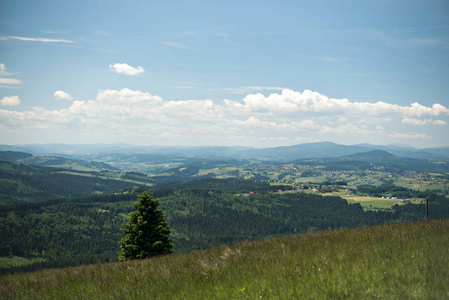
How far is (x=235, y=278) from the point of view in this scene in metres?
7.08

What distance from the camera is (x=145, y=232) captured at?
2703cm

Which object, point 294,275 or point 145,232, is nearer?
point 294,275

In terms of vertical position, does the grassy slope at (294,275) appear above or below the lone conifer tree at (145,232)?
above

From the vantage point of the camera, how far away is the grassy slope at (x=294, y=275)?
19.1ft

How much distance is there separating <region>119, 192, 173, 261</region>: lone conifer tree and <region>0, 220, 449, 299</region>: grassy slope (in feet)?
55.1

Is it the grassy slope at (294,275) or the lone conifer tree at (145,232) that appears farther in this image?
the lone conifer tree at (145,232)

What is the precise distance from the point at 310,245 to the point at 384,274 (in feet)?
11.2

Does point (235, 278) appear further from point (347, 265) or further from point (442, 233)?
point (442, 233)

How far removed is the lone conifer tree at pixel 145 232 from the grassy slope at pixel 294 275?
16.8 m

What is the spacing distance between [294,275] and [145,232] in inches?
900

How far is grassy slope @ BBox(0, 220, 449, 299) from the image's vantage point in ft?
19.1

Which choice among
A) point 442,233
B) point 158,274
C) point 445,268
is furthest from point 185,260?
point 442,233

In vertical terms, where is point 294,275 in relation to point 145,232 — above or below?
above

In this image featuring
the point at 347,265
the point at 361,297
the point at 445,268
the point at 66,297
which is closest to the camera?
the point at 361,297
